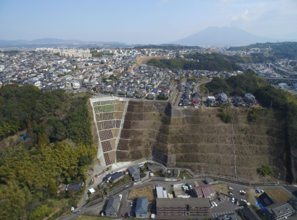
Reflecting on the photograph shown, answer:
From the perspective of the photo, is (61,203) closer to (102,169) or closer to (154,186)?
(102,169)

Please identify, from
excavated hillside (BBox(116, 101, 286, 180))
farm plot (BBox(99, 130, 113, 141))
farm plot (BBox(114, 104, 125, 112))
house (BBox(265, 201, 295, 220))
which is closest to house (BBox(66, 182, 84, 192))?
excavated hillside (BBox(116, 101, 286, 180))

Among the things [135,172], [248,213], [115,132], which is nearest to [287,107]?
[248,213]

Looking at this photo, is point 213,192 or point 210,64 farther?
point 210,64

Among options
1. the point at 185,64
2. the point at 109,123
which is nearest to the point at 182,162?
the point at 109,123

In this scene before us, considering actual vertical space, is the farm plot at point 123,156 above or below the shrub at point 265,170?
below

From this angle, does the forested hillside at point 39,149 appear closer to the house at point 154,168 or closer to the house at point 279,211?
the house at point 154,168

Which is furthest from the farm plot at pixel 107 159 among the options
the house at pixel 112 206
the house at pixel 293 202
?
the house at pixel 293 202
